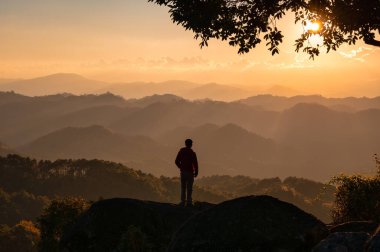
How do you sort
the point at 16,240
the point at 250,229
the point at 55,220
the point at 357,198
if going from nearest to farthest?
the point at 250,229, the point at 357,198, the point at 55,220, the point at 16,240

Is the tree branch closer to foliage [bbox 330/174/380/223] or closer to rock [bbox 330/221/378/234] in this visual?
rock [bbox 330/221/378/234]

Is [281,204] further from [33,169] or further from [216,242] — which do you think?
[33,169]

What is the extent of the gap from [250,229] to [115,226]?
19.3 feet

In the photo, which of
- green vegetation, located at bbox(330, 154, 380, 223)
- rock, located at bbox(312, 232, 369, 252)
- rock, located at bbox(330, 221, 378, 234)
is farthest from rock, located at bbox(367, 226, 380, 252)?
green vegetation, located at bbox(330, 154, 380, 223)

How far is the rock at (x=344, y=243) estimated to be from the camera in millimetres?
9703

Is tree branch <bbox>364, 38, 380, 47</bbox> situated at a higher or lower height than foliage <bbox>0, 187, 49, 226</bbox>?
higher

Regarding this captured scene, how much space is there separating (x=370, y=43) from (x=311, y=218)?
6.76 m

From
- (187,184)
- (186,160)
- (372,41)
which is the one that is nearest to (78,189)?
(187,184)

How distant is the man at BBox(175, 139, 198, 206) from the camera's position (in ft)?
58.7

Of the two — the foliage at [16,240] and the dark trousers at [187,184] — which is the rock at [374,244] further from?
the foliage at [16,240]

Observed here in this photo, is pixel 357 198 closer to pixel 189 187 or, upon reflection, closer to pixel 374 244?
pixel 189 187

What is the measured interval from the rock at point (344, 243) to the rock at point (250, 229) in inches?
46.8

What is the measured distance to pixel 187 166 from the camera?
18.0 m

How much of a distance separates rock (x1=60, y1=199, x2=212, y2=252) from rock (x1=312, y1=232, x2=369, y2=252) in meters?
6.57
